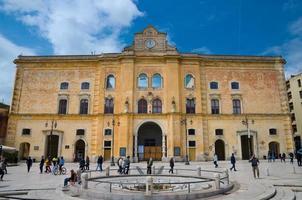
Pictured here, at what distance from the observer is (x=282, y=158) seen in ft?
103

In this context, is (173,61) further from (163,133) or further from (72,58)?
(72,58)

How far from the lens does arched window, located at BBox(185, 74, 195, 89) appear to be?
121 ft

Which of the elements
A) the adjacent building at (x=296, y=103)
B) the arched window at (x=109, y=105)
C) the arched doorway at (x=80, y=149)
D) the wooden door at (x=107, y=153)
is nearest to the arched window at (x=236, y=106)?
the arched window at (x=109, y=105)

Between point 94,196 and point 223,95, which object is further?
point 223,95

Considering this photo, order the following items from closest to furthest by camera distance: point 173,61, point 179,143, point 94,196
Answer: point 94,196 < point 179,143 < point 173,61

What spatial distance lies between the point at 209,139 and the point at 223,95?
6911 mm

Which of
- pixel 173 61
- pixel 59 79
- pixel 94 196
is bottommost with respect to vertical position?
pixel 94 196

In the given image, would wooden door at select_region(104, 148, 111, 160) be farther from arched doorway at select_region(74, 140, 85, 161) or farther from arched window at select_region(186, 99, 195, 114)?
arched window at select_region(186, 99, 195, 114)

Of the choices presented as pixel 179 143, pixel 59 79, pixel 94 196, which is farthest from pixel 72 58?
pixel 94 196

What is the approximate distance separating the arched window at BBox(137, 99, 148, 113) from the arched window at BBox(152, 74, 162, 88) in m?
2.78

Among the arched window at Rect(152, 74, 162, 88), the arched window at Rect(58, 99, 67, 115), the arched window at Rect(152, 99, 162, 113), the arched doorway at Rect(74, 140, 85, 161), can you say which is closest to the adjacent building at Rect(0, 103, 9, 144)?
the arched window at Rect(58, 99, 67, 115)

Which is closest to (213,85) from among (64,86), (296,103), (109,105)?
(109,105)

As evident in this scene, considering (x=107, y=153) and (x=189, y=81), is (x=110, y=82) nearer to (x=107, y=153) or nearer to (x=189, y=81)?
(x=107, y=153)

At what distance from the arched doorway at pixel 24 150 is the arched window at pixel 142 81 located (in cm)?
1835
